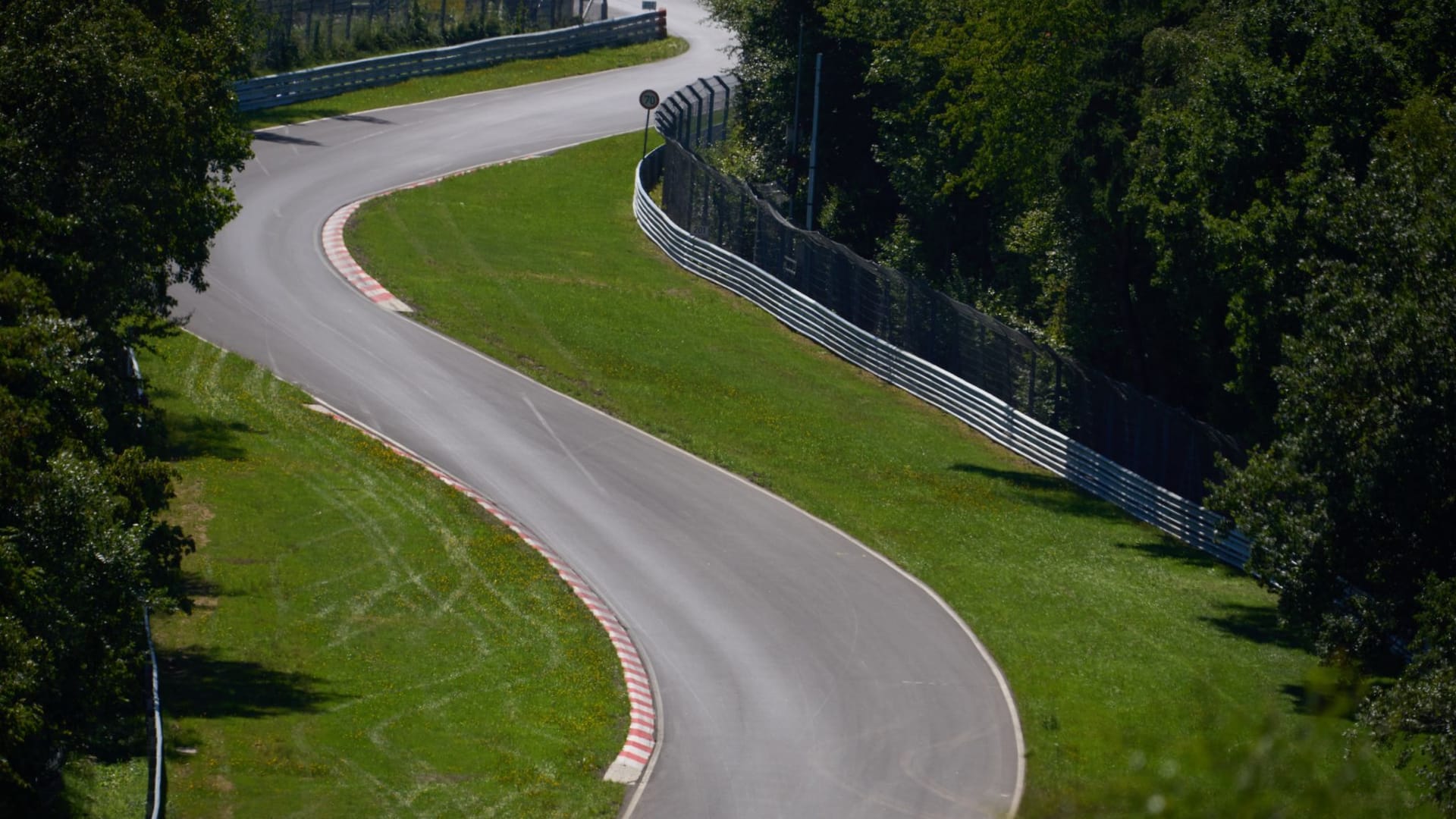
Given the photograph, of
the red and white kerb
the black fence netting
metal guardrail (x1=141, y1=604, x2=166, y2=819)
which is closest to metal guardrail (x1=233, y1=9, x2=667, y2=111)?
the black fence netting

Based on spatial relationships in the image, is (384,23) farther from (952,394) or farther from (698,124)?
(952,394)

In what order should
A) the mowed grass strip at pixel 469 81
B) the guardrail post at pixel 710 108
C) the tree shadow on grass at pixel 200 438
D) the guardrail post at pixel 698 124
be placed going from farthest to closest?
the mowed grass strip at pixel 469 81
the guardrail post at pixel 710 108
the guardrail post at pixel 698 124
the tree shadow on grass at pixel 200 438

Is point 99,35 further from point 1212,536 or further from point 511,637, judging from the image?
point 1212,536

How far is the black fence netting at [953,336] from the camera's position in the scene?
3403cm

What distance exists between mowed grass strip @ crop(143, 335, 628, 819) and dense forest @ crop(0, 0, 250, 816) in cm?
203

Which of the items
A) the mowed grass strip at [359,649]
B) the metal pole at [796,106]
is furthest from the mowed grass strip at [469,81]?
the mowed grass strip at [359,649]

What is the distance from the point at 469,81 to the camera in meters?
66.8

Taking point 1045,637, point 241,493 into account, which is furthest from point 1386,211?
point 241,493

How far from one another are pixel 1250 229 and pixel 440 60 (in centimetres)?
4643

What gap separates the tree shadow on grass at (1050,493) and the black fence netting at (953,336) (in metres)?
1.21

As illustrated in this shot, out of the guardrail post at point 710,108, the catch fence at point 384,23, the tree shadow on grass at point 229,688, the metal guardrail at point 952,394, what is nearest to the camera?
the tree shadow on grass at point 229,688

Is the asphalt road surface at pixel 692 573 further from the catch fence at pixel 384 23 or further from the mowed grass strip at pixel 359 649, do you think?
the catch fence at pixel 384 23

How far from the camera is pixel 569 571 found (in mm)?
27047

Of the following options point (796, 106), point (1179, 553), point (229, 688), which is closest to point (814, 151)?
point (796, 106)
